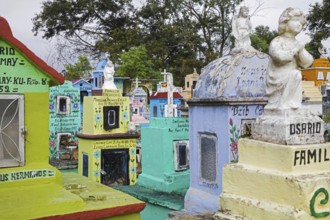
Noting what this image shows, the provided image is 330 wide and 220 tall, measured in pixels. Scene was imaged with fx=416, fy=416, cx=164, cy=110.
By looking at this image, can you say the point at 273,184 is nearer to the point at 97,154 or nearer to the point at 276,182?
the point at 276,182

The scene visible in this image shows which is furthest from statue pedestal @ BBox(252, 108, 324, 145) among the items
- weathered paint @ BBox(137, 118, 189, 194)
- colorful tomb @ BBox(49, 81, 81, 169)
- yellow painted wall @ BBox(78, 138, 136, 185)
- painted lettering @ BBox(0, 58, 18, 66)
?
colorful tomb @ BBox(49, 81, 81, 169)

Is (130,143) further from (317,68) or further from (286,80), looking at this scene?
(317,68)

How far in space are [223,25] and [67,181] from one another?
28025 millimetres

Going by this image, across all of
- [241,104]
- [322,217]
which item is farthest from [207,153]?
[322,217]

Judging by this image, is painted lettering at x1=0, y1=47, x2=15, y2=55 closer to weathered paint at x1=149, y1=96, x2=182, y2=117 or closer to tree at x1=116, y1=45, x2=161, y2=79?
weathered paint at x1=149, y1=96, x2=182, y2=117

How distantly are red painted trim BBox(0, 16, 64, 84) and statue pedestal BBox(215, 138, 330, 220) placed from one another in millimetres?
2460

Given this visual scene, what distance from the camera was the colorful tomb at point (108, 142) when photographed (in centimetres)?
1266

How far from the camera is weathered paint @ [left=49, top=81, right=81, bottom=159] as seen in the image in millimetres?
17281

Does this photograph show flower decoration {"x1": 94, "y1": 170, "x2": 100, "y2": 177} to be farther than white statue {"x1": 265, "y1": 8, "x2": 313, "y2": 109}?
Yes

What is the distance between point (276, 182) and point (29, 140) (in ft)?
9.85

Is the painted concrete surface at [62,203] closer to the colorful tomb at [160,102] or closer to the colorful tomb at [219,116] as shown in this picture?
the colorful tomb at [219,116]

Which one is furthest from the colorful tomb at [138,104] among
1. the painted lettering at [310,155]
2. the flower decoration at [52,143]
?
the painted lettering at [310,155]

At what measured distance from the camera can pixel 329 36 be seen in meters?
29.7

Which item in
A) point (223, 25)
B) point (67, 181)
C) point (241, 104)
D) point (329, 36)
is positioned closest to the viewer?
point (67, 181)
